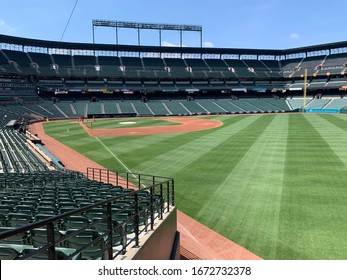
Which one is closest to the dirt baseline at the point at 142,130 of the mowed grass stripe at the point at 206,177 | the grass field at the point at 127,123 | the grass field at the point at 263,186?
the grass field at the point at 127,123

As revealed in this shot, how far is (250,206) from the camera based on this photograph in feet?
41.4

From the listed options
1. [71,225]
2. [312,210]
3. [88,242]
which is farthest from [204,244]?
[88,242]

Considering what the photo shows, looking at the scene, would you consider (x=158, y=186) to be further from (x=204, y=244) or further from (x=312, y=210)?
(x=312, y=210)

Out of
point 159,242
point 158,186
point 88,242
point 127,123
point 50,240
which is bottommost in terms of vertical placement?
point 158,186

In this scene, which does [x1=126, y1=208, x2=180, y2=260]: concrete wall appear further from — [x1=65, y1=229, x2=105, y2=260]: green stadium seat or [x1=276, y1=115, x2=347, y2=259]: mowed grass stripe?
[x1=276, y1=115, x2=347, y2=259]: mowed grass stripe

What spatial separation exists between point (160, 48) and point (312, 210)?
89.5m

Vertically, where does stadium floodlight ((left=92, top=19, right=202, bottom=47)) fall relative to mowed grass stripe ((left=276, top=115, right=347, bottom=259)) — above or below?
above

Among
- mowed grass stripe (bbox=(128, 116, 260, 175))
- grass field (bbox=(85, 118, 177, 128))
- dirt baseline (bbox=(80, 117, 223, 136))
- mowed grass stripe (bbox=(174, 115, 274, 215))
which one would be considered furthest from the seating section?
grass field (bbox=(85, 118, 177, 128))

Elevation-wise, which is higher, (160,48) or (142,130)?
(160,48)

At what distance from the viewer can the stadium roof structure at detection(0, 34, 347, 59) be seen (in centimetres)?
7934

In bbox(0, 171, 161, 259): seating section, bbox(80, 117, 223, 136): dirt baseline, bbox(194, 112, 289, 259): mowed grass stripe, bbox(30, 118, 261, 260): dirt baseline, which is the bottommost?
bbox(30, 118, 261, 260): dirt baseline

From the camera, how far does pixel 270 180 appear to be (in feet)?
52.7

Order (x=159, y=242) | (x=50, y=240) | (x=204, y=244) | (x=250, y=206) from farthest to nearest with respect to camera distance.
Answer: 1. (x=250, y=206)
2. (x=204, y=244)
3. (x=159, y=242)
4. (x=50, y=240)

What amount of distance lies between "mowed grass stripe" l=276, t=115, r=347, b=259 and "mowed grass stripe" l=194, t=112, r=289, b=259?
1.34 ft
